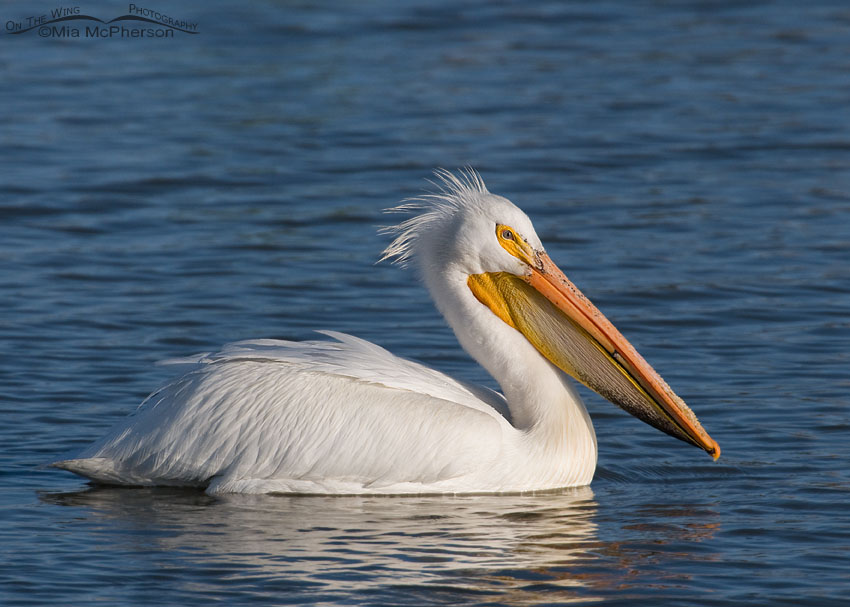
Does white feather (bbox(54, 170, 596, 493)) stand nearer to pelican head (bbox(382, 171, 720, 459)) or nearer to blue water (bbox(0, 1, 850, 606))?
pelican head (bbox(382, 171, 720, 459))

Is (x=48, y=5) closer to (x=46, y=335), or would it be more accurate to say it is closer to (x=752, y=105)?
(x=752, y=105)

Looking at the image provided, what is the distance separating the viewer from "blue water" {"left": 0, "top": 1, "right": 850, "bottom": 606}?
5297mm

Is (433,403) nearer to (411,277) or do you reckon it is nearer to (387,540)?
(387,540)

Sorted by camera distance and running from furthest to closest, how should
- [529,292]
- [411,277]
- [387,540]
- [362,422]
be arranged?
[411,277] → [529,292] → [362,422] → [387,540]

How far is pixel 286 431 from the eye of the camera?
5988 millimetres

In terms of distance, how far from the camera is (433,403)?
6016 millimetres

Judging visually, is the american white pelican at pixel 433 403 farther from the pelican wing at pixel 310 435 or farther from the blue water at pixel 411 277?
the blue water at pixel 411 277

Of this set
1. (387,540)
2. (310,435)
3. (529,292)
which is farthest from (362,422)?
(529,292)

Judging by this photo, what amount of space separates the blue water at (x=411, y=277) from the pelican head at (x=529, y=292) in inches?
16.0

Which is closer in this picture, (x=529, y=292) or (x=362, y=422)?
(x=362, y=422)

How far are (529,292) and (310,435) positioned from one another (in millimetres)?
1141

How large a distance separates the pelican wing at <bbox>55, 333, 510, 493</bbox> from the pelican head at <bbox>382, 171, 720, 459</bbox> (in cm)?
48

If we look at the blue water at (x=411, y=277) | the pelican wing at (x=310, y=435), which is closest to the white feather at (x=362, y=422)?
the pelican wing at (x=310, y=435)

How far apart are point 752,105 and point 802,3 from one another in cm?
435
